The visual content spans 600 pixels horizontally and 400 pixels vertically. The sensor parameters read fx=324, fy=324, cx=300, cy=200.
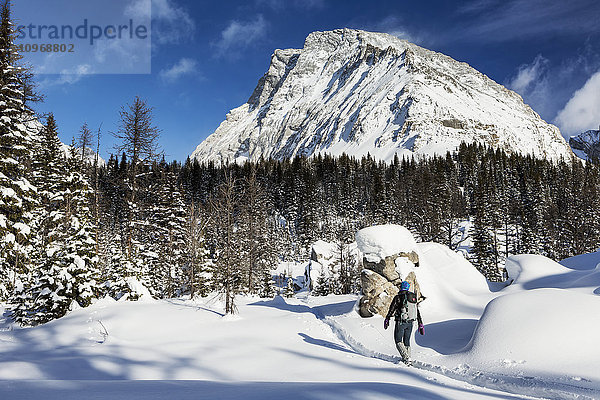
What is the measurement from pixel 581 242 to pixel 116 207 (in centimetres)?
8013

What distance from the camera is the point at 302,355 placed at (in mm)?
8398

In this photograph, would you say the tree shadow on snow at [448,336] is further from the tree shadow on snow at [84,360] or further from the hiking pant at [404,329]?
the tree shadow on snow at [84,360]

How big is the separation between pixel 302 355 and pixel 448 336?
594 centimetres

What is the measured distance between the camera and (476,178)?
314 ft

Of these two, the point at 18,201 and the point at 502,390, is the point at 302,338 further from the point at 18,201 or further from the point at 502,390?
the point at 18,201

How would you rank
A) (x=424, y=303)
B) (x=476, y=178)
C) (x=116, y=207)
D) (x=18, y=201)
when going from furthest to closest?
(x=476, y=178), (x=116, y=207), (x=424, y=303), (x=18, y=201)

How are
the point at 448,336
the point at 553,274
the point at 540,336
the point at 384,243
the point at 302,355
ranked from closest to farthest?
1. the point at 540,336
2. the point at 302,355
3. the point at 448,336
4. the point at 384,243
5. the point at 553,274

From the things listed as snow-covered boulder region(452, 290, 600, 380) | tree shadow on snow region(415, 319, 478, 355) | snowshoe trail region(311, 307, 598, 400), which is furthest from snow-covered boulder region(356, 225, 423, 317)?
snow-covered boulder region(452, 290, 600, 380)

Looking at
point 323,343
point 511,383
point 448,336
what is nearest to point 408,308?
point 511,383

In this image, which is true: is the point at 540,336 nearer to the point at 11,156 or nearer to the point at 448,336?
the point at 448,336

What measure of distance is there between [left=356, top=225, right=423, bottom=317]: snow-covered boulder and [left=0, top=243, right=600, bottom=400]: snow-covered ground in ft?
3.68

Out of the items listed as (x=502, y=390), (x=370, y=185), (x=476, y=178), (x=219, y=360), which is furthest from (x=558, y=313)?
(x=476, y=178)

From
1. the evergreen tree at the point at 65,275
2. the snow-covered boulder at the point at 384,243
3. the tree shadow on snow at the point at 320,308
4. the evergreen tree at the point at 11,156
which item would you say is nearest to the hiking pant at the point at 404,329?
the snow-covered boulder at the point at 384,243

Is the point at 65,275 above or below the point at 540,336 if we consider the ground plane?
above
